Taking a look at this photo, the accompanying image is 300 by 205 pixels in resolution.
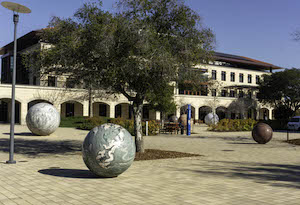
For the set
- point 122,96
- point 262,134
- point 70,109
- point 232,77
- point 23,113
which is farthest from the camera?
point 232,77

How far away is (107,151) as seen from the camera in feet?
28.8

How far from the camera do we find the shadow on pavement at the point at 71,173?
31.1 feet

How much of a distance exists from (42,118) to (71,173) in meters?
13.5

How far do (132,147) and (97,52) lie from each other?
4.72m

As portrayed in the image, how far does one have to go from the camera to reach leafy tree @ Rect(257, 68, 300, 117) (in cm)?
6043

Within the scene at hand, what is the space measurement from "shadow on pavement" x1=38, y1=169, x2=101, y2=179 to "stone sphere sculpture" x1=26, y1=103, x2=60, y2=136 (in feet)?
41.6

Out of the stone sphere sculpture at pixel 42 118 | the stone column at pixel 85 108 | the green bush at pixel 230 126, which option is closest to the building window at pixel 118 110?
the stone column at pixel 85 108

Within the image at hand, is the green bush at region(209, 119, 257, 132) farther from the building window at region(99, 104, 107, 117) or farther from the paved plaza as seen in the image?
the building window at region(99, 104, 107, 117)

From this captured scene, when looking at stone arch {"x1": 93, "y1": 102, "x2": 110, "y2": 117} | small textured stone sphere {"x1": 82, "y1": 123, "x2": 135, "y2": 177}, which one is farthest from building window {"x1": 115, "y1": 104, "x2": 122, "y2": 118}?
small textured stone sphere {"x1": 82, "y1": 123, "x2": 135, "y2": 177}

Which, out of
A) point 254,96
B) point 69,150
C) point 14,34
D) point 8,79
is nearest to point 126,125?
point 69,150

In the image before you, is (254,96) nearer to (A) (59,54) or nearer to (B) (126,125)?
(B) (126,125)

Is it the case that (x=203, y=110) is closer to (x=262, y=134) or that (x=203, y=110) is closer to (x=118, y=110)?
(x=118, y=110)

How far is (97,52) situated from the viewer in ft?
41.1

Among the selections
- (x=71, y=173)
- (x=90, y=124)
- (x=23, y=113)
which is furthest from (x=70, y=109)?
(x=71, y=173)
